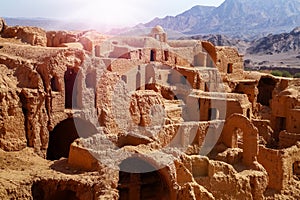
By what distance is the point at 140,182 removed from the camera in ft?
49.2

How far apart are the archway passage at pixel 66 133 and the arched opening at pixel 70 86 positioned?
2.13ft

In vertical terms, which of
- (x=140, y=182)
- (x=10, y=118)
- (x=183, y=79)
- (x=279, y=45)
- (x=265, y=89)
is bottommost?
(x=140, y=182)

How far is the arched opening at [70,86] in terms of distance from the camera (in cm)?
1834

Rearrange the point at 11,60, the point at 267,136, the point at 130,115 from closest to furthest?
the point at 11,60 < the point at 130,115 < the point at 267,136

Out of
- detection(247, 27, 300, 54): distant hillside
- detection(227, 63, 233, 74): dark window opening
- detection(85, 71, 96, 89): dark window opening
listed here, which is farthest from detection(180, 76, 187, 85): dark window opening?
detection(247, 27, 300, 54): distant hillside

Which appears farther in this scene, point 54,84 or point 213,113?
point 213,113

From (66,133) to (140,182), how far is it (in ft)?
15.3

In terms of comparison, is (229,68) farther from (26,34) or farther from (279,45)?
(279,45)

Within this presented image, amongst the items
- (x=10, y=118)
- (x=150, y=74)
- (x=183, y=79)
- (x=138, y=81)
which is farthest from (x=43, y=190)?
(x=183, y=79)

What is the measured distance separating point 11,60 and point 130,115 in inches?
202

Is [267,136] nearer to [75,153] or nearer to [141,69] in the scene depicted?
[141,69]

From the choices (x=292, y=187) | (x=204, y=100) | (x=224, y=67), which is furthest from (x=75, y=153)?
(x=224, y=67)

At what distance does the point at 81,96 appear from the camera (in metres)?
18.1

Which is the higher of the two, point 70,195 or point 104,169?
point 104,169
